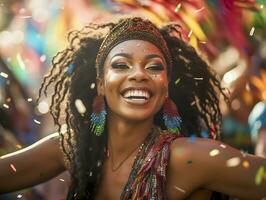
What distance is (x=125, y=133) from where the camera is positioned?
2543 mm

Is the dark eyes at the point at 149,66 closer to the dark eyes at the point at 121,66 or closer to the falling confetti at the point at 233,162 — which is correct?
the dark eyes at the point at 121,66

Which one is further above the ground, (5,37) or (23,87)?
(5,37)

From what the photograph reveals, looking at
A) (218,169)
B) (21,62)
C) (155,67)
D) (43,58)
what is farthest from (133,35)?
(218,169)

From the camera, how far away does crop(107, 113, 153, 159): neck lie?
251 cm

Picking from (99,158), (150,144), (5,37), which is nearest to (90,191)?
(99,158)

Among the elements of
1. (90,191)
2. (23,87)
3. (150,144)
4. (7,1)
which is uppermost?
(7,1)

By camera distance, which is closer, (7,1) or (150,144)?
(150,144)

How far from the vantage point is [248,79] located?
97.3 inches

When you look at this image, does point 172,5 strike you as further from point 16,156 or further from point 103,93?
point 16,156

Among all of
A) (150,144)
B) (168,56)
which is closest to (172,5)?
(168,56)

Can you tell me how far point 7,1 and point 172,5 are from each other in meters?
0.76

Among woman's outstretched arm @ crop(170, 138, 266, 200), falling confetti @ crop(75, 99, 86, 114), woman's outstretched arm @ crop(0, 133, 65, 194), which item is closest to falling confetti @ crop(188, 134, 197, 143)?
woman's outstretched arm @ crop(170, 138, 266, 200)

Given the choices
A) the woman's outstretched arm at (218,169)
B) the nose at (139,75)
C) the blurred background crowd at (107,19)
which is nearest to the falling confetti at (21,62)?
the blurred background crowd at (107,19)

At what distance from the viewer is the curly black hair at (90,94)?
2525 millimetres
